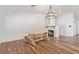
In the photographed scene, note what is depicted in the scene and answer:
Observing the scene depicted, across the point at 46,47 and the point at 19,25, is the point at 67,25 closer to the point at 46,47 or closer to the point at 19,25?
the point at 46,47

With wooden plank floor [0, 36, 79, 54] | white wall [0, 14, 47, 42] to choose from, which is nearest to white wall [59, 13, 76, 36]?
wooden plank floor [0, 36, 79, 54]

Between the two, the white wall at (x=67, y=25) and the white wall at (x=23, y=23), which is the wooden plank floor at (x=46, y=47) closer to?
the white wall at (x=67, y=25)

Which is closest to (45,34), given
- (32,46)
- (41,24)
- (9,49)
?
(41,24)

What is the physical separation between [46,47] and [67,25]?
755 millimetres

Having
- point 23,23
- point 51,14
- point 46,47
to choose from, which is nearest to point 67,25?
point 51,14

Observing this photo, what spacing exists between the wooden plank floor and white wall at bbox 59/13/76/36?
145 mm

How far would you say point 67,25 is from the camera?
2.67 m

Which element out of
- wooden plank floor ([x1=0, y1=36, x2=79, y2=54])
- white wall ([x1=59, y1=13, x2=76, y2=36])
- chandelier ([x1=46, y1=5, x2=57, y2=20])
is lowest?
wooden plank floor ([x1=0, y1=36, x2=79, y2=54])

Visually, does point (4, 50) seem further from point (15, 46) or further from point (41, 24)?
point (41, 24)

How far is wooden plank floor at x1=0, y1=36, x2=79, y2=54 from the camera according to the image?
232cm

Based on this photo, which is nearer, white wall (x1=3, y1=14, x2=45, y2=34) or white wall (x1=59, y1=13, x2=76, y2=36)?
white wall (x1=3, y1=14, x2=45, y2=34)

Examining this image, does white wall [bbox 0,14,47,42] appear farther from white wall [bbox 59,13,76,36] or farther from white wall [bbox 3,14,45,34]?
white wall [bbox 59,13,76,36]
